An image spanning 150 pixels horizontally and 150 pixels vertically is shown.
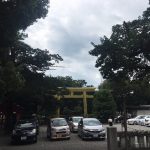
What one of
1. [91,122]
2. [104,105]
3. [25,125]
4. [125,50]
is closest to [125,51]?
[125,50]

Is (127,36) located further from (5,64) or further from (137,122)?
(137,122)

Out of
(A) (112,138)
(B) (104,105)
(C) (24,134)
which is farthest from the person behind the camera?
(B) (104,105)

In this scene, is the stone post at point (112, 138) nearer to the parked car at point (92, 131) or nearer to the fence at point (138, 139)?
the fence at point (138, 139)

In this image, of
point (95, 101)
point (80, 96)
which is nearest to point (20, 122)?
point (95, 101)

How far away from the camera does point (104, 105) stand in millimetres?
72625

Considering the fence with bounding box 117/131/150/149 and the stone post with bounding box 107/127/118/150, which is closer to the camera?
the stone post with bounding box 107/127/118/150

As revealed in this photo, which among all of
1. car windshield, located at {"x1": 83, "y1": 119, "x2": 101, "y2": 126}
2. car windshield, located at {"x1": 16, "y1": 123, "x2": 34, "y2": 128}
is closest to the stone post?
car windshield, located at {"x1": 83, "y1": 119, "x2": 101, "y2": 126}

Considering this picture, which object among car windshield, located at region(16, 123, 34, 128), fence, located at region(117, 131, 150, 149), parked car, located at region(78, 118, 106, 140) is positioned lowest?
fence, located at region(117, 131, 150, 149)

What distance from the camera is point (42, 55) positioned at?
152ft

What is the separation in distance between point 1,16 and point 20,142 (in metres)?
12.5

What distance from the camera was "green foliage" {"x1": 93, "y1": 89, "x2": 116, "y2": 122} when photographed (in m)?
71.9

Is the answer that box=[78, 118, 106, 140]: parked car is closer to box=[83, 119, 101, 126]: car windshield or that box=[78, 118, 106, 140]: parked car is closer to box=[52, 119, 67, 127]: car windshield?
box=[83, 119, 101, 126]: car windshield

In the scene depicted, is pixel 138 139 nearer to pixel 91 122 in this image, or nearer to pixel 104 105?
pixel 91 122

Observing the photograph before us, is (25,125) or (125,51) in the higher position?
(125,51)
